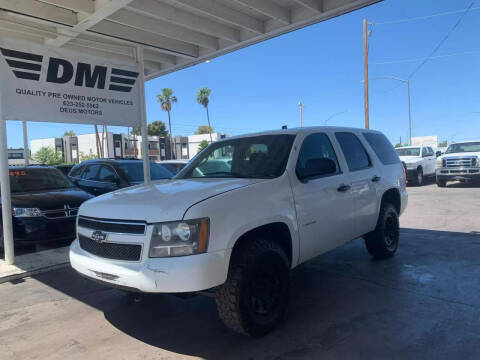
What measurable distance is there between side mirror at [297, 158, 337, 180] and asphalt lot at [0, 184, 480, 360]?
1413mm

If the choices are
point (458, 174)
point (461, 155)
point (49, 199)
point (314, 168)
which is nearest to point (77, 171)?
point (49, 199)

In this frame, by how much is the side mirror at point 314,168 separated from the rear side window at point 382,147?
5.81ft

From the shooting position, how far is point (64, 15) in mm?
6297

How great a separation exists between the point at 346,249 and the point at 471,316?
274 centimetres

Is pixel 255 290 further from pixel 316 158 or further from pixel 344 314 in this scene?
pixel 316 158

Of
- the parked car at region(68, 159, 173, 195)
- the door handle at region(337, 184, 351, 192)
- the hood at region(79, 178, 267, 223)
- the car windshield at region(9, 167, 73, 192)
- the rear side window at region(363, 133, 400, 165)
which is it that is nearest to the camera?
the hood at region(79, 178, 267, 223)

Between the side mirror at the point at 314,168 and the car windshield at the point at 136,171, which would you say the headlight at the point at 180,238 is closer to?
the side mirror at the point at 314,168

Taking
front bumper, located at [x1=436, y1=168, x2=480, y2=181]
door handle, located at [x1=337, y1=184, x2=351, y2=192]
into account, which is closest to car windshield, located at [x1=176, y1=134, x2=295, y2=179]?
door handle, located at [x1=337, y1=184, x2=351, y2=192]

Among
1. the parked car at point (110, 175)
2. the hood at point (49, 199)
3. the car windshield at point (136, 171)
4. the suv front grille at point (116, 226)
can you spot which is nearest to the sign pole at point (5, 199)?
the hood at point (49, 199)

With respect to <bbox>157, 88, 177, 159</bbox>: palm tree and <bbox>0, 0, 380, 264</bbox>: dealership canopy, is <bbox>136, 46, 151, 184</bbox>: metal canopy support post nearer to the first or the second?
<bbox>0, 0, 380, 264</bbox>: dealership canopy

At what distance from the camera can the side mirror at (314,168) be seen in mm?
3842

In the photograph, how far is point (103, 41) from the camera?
7.50 meters

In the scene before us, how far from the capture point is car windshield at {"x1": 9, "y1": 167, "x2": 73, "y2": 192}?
7301 millimetres

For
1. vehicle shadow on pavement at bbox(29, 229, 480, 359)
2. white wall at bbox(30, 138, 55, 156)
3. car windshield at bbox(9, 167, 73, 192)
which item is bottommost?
vehicle shadow on pavement at bbox(29, 229, 480, 359)
